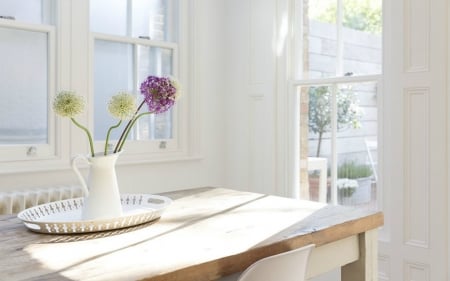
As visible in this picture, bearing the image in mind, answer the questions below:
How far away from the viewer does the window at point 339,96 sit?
116 inches

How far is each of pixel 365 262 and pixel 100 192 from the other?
1.01m

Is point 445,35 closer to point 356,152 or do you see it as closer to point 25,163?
point 356,152

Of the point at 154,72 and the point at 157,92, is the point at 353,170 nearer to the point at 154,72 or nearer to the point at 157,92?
the point at 154,72

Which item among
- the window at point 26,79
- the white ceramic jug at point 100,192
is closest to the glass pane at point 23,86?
the window at point 26,79

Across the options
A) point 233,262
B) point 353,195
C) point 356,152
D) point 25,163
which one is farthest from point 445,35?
point 25,163

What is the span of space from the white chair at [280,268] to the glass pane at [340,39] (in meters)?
1.93

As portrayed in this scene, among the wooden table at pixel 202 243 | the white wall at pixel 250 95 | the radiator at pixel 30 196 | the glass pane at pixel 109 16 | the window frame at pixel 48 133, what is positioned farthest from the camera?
the white wall at pixel 250 95

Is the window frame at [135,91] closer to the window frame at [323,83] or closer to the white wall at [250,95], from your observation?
the white wall at [250,95]

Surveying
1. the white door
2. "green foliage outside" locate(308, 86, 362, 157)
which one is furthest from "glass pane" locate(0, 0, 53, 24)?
the white door

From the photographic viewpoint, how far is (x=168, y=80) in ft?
5.22

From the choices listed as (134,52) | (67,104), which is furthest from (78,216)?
(134,52)

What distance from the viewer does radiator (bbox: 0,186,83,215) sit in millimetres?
2488

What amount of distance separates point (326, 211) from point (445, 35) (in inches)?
52.8

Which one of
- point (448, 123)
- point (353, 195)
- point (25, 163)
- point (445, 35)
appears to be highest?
point (445, 35)
